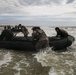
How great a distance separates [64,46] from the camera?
38.0ft

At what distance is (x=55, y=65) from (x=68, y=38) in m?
4.59

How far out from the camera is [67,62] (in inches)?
320

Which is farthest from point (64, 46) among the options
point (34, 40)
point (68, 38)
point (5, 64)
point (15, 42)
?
point (5, 64)

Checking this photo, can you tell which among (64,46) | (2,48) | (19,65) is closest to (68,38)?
(64,46)

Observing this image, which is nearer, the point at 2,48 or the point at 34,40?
the point at 34,40

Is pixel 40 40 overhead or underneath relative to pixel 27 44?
overhead

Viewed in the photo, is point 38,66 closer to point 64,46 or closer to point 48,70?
point 48,70

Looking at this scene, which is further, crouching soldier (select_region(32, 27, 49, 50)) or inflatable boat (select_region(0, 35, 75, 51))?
inflatable boat (select_region(0, 35, 75, 51))

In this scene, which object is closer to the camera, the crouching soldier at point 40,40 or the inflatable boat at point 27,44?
the crouching soldier at point 40,40

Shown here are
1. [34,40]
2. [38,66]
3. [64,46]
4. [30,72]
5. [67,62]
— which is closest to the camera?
[30,72]

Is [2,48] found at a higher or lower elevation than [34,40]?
lower

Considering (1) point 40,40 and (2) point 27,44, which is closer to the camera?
(1) point 40,40

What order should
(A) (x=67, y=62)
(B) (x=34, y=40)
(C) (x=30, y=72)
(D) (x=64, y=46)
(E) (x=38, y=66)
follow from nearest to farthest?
(C) (x=30, y=72)
(E) (x=38, y=66)
(A) (x=67, y=62)
(B) (x=34, y=40)
(D) (x=64, y=46)

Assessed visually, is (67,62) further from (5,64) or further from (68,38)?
(68,38)
